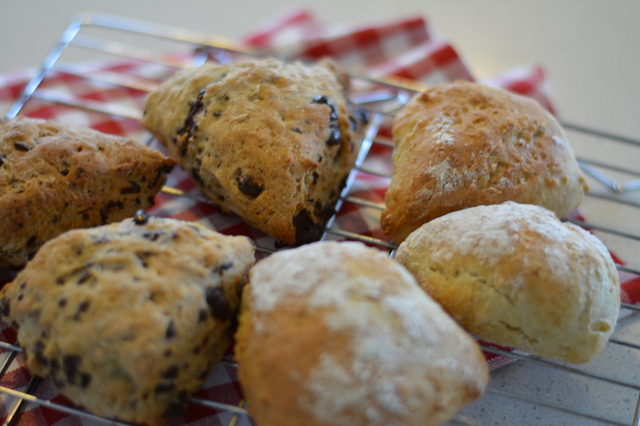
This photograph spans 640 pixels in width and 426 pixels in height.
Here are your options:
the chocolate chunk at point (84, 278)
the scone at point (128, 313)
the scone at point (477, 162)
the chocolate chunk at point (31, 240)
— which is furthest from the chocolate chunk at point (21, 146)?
the scone at point (477, 162)

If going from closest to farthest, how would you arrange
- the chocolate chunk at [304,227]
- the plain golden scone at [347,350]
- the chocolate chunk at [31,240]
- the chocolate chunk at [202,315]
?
the plain golden scone at [347,350], the chocolate chunk at [202,315], the chocolate chunk at [31,240], the chocolate chunk at [304,227]

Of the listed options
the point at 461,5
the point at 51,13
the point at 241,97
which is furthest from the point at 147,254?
the point at 461,5

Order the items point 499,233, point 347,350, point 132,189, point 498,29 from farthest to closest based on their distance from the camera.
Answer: point 498,29, point 132,189, point 499,233, point 347,350

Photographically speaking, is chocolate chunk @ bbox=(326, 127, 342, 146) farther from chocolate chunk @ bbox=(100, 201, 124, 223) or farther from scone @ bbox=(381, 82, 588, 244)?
chocolate chunk @ bbox=(100, 201, 124, 223)

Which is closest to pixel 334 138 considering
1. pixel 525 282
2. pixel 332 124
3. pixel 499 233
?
pixel 332 124

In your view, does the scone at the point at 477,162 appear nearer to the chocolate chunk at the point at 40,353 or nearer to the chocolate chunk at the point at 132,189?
the chocolate chunk at the point at 132,189

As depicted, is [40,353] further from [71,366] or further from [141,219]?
[141,219]
